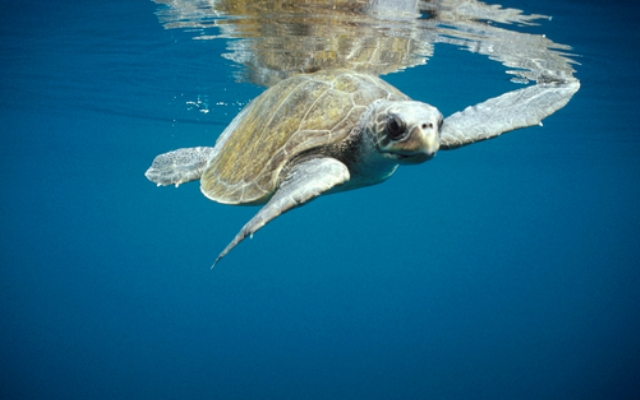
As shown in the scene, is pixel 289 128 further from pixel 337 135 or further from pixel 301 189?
pixel 301 189

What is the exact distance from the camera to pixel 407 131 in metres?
3.46

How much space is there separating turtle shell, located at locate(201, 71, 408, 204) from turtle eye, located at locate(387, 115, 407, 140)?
84 centimetres

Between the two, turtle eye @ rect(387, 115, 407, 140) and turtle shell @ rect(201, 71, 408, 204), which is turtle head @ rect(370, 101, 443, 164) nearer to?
turtle eye @ rect(387, 115, 407, 140)

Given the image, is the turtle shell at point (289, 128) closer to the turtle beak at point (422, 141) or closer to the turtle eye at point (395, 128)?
the turtle eye at point (395, 128)

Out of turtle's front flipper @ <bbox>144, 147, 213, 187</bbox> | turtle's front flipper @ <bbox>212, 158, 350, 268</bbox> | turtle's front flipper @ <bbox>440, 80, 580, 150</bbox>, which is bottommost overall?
turtle's front flipper @ <bbox>144, 147, 213, 187</bbox>

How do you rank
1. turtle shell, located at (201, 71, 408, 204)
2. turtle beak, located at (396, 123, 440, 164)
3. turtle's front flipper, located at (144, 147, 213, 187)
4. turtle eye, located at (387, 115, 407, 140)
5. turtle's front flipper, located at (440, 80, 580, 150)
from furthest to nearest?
turtle's front flipper, located at (144, 147, 213, 187)
turtle shell, located at (201, 71, 408, 204)
turtle's front flipper, located at (440, 80, 580, 150)
turtle eye, located at (387, 115, 407, 140)
turtle beak, located at (396, 123, 440, 164)

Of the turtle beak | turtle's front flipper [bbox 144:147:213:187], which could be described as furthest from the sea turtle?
turtle's front flipper [bbox 144:147:213:187]

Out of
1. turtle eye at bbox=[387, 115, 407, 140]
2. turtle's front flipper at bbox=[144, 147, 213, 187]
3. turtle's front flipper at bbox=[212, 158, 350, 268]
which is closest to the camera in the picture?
turtle's front flipper at bbox=[212, 158, 350, 268]

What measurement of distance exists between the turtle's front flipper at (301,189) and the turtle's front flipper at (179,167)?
2.82 m

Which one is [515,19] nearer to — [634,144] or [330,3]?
[330,3]

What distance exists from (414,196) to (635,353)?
1206 inches

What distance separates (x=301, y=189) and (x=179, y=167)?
4106mm

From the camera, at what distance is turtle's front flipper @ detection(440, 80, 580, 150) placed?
429 centimetres

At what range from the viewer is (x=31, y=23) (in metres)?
8.52
